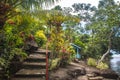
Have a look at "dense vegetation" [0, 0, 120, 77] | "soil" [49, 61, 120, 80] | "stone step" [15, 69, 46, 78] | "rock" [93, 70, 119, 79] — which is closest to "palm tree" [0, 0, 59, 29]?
"dense vegetation" [0, 0, 120, 77]

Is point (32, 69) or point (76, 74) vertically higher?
point (32, 69)

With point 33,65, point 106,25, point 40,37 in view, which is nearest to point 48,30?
point 40,37

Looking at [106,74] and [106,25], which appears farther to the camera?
[106,25]

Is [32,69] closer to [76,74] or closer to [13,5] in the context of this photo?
[13,5]

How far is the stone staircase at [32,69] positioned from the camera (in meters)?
9.56

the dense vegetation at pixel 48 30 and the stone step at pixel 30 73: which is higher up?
the dense vegetation at pixel 48 30

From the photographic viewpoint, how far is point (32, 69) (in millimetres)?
10227

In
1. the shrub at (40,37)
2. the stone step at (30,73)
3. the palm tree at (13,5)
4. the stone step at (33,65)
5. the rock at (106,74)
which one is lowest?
the rock at (106,74)

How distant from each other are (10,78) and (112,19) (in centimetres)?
1191

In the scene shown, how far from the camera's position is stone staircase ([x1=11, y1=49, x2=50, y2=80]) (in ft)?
31.4

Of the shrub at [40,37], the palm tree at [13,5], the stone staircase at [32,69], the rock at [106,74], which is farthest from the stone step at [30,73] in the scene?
the rock at [106,74]

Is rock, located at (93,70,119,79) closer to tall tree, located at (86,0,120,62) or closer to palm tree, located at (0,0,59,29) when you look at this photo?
tall tree, located at (86,0,120,62)

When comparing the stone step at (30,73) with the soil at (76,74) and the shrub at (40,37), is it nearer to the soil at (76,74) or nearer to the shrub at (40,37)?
the soil at (76,74)

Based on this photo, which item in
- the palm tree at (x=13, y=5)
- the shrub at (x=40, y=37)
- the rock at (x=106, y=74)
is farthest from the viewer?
the rock at (x=106, y=74)
